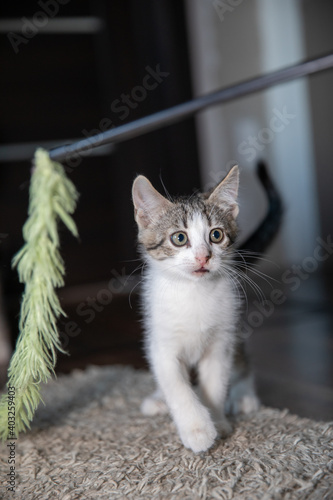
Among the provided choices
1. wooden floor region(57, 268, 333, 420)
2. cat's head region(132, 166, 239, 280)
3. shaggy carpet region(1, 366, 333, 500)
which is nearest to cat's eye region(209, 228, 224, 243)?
cat's head region(132, 166, 239, 280)

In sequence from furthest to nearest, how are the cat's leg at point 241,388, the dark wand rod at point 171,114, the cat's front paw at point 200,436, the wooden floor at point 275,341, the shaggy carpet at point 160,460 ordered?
1. the wooden floor at point 275,341
2. the cat's leg at point 241,388
3. the dark wand rod at point 171,114
4. the cat's front paw at point 200,436
5. the shaggy carpet at point 160,460

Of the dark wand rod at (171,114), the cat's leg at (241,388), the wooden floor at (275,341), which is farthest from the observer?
the wooden floor at (275,341)

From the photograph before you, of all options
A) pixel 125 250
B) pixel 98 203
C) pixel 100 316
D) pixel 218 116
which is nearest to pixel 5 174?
pixel 98 203

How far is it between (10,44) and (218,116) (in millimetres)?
1705

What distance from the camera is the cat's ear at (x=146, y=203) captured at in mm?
1239

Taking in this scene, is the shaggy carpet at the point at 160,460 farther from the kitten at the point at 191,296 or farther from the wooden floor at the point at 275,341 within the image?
the wooden floor at the point at 275,341

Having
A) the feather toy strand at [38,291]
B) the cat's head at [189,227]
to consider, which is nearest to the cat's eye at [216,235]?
the cat's head at [189,227]

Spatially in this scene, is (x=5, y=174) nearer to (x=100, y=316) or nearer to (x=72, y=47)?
(x=72, y=47)

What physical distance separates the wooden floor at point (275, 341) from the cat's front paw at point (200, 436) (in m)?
0.41

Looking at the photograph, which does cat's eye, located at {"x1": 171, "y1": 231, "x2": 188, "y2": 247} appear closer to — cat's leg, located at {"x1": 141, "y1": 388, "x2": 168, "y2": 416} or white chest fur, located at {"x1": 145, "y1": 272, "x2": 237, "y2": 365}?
white chest fur, located at {"x1": 145, "y1": 272, "x2": 237, "y2": 365}

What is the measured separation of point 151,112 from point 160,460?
305cm

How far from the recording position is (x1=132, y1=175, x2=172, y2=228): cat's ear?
124 centimetres

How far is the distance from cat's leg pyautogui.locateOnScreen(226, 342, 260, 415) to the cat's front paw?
1.10 ft

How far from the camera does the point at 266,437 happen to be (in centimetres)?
125
